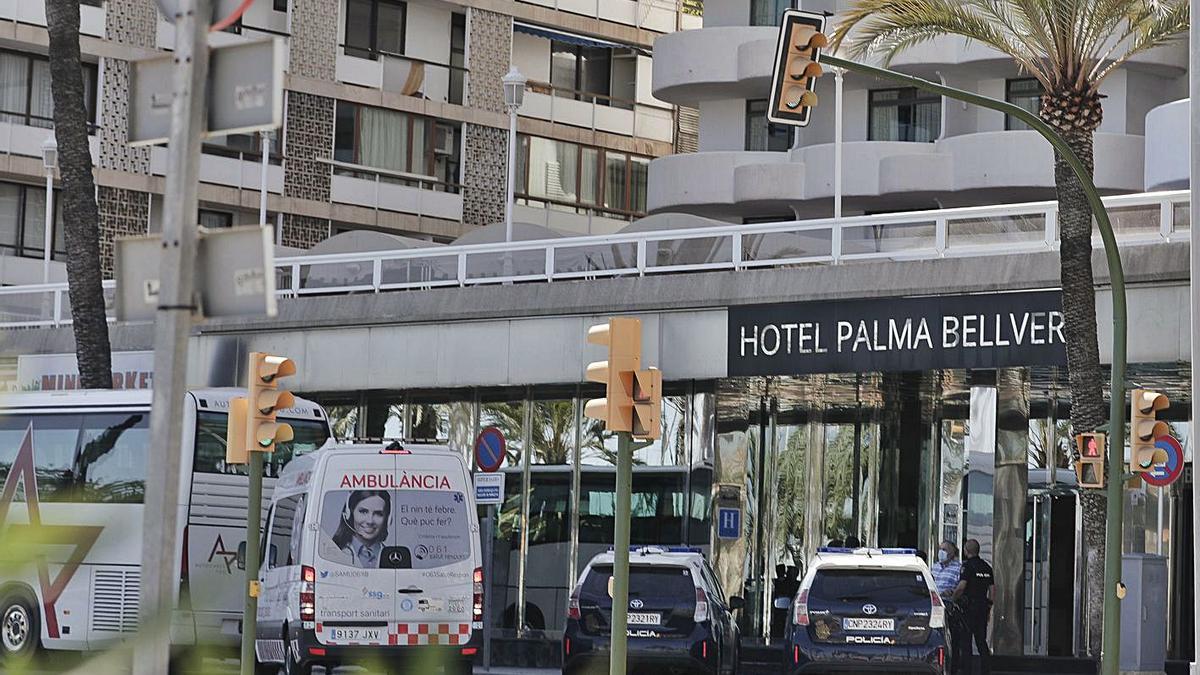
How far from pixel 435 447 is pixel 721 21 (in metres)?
25.2

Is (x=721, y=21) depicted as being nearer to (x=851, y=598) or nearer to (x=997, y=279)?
(x=997, y=279)

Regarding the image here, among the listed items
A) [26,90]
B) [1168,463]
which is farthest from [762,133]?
[1168,463]

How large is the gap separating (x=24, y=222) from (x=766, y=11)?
15842 mm

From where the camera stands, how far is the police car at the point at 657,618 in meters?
20.1

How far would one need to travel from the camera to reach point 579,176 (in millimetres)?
50969

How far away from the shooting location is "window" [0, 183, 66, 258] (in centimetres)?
4328

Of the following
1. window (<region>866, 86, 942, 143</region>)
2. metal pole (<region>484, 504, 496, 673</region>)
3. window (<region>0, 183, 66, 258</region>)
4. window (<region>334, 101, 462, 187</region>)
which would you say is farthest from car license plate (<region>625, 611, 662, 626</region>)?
window (<region>334, 101, 462, 187</region>)

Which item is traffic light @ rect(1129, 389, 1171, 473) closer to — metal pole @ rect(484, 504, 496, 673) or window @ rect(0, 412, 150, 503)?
metal pole @ rect(484, 504, 496, 673)

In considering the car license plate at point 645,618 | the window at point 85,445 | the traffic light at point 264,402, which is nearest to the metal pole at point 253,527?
the traffic light at point 264,402

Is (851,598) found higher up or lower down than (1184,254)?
lower down

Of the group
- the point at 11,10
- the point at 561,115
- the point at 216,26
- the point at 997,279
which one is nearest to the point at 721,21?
the point at 561,115

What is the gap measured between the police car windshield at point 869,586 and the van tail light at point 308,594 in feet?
14.9

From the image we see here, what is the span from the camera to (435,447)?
19.9 metres

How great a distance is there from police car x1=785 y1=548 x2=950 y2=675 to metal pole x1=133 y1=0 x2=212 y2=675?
13449 millimetres
